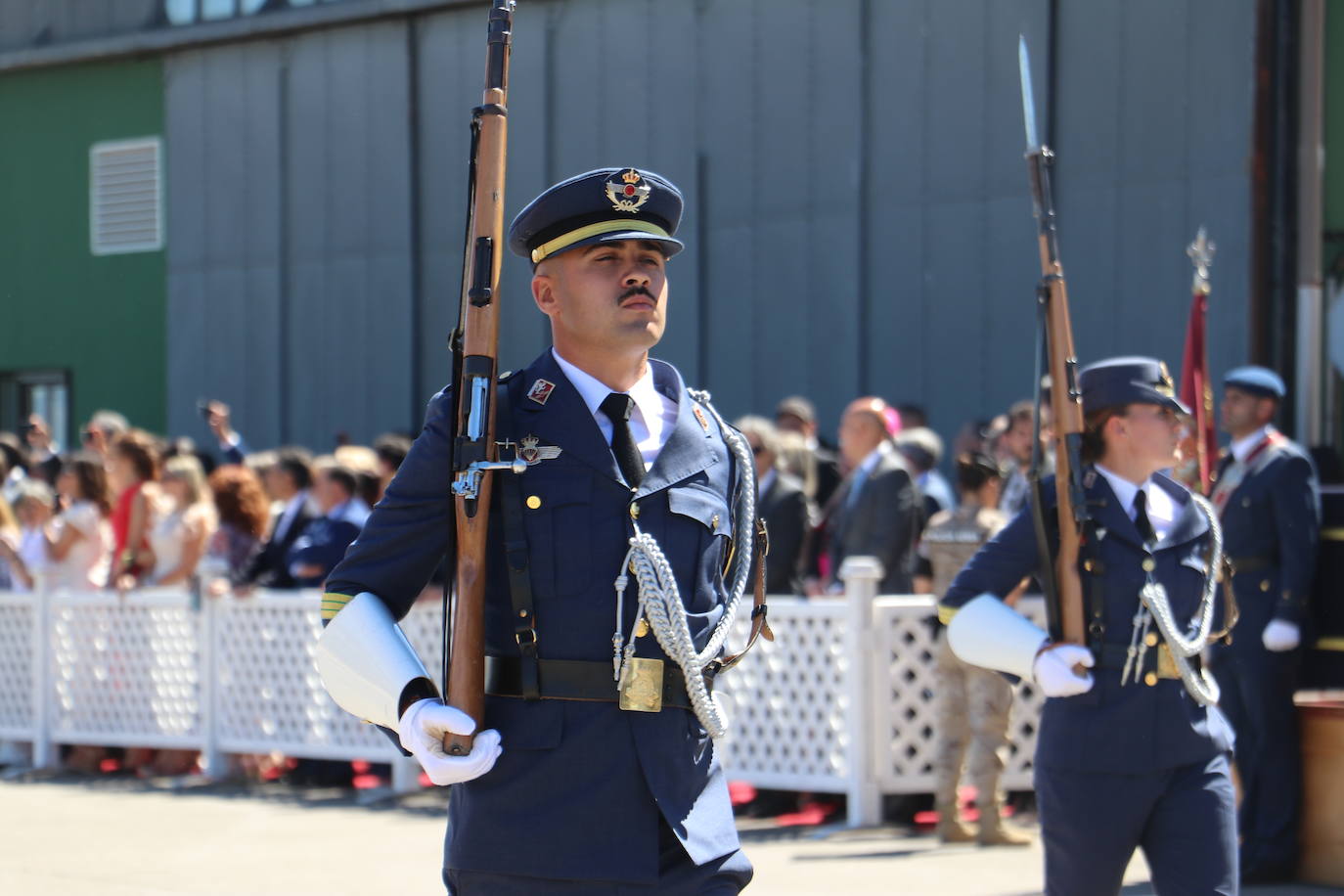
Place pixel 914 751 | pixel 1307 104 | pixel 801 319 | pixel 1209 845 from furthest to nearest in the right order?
pixel 801 319
pixel 1307 104
pixel 914 751
pixel 1209 845

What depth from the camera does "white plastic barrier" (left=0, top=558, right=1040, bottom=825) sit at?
26.5ft

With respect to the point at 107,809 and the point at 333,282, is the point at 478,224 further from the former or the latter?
the point at 333,282

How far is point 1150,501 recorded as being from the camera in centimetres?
463

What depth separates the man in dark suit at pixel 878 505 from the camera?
8430mm

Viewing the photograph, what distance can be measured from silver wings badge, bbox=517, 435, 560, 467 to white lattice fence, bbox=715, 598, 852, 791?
5071 millimetres

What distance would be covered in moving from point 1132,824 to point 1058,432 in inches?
38.0

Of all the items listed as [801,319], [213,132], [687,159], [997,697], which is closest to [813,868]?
[997,697]

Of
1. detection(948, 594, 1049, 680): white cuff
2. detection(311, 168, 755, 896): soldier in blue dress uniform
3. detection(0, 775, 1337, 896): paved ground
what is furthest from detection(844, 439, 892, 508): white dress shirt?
detection(311, 168, 755, 896): soldier in blue dress uniform

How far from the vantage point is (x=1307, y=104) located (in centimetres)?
991

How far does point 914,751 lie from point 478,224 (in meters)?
5.64

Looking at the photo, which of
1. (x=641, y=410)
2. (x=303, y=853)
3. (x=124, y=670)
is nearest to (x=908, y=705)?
(x=303, y=853)

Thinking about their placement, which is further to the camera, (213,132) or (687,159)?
(213,132)

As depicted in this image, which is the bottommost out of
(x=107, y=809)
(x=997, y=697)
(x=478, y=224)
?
(x=107, y=809)

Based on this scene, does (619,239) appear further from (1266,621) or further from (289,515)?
(289,515)
